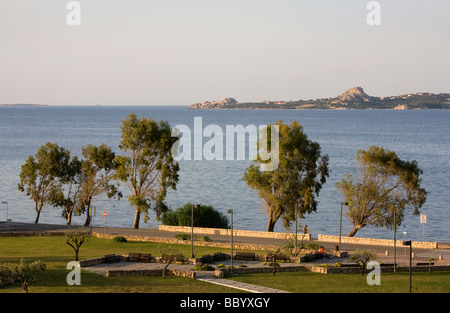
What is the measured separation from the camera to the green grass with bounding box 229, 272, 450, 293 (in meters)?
35.3

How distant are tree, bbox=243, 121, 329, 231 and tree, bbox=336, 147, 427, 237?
143 inches

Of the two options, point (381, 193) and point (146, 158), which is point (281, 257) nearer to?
point (381, 193)

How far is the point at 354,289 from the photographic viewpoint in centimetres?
3562

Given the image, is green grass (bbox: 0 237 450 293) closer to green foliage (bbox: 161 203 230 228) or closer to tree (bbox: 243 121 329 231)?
green foliage (bbox: 161 203 230 228)

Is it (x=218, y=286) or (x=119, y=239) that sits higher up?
(x=218, y=286)

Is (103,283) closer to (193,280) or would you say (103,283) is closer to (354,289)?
(193,280)

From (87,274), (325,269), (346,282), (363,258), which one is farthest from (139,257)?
(363,258)

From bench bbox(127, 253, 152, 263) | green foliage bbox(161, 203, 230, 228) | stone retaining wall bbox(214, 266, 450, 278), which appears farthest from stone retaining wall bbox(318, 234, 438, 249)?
bench bbox(127, 253, 152, 263)

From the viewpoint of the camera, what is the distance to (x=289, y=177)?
65938 millimetres

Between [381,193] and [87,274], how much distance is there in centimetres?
3609

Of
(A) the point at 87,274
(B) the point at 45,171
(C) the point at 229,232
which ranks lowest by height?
(C) the point at 229,232

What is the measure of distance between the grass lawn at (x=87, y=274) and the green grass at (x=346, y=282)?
3.56 meters
